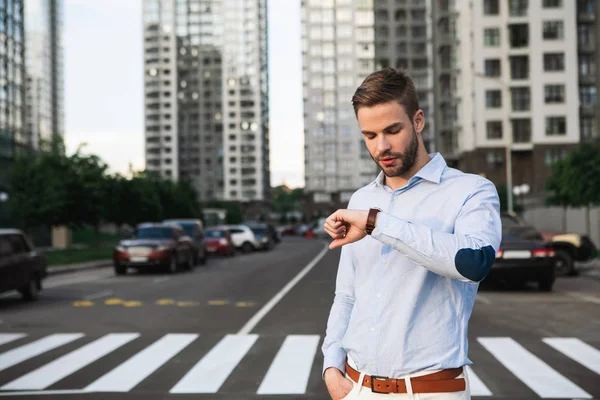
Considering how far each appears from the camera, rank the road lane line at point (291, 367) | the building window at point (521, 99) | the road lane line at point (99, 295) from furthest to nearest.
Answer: the building window at point (521, 99)
the road lane line at point (99, 295)
the road lane line at point (291, 367)

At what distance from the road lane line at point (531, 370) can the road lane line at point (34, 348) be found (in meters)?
5.70

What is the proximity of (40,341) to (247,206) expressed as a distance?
16576 cm

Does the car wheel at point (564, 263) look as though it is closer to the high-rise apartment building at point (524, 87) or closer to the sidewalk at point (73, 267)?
the sidewalk at point (73, 267)

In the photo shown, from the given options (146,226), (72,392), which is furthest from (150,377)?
(146,226)

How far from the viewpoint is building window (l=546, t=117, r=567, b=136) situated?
233 ft

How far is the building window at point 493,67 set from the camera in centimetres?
7269

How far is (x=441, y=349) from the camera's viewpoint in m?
2.68

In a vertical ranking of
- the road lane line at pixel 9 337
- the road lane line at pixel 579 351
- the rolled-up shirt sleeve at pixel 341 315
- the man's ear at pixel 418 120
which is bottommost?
the road lane line at pixel 579 351

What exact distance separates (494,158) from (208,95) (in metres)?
118

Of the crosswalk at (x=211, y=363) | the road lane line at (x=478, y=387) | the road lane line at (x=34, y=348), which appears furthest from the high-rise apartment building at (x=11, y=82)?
the road lane line at (x=478, y=387)

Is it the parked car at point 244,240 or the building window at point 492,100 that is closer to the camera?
the parked car at point 244,240

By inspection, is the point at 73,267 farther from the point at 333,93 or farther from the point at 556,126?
the point at 333,93

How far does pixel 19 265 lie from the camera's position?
16.5 meters

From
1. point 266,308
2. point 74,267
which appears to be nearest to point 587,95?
point 74,267
